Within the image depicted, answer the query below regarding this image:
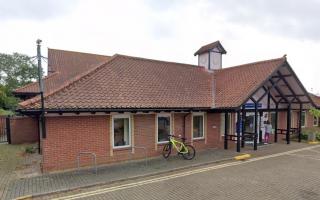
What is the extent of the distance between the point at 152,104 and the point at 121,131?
1.77 metres

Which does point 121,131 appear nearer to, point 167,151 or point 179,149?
point 167,151

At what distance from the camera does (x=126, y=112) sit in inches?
404

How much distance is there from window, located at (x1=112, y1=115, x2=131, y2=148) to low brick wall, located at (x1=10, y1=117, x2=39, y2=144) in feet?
25.6

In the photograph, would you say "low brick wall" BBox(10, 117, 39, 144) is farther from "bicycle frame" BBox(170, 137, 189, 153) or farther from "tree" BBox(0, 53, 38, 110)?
"tree" BBox(0, 53, 38, 110)

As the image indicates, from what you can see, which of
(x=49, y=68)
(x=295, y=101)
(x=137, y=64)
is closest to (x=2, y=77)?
(x=49, y=68)

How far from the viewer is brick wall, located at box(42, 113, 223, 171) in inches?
344

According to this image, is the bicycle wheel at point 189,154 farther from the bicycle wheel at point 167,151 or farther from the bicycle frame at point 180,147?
the bicycle wheel at point 167,151

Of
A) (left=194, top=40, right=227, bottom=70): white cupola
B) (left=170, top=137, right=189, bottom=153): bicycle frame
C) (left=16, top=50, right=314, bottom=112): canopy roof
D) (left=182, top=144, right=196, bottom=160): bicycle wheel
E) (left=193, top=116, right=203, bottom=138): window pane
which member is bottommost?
(left=182, top=144, right=196, bottom=160): bicycle wheel

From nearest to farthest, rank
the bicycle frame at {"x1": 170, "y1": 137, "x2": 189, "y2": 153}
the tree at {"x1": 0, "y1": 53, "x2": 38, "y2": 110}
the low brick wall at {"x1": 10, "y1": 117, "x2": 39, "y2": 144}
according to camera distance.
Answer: the bicycle frame at {"x1": 170, "y1": 137, "x2": 189, "y2": 153} < the low brick wall at {"x1": 10, "y1": 117, "x2": 39, "y2": 144} < the tree at {"x1": 0, "y1": 53, "x2": 38, "y2": 110}

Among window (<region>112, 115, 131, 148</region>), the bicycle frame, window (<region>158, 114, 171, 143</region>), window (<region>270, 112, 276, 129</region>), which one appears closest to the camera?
window (<region>112, 115, 131, 148</region>)

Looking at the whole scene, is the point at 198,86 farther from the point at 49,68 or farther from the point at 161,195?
the point at 49,68

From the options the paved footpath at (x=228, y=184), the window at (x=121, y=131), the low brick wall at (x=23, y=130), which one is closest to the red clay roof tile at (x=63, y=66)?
the low brick wall at (x=23, y=130)

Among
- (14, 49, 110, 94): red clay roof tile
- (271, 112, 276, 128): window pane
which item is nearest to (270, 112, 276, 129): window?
(271, 112, 276, 128): window pane

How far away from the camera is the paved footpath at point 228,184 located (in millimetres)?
6742
